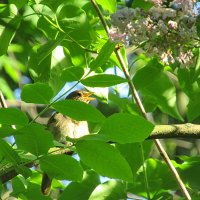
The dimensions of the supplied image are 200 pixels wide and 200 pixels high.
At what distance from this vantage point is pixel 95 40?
7.94ft

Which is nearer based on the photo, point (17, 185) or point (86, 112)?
point (86, 112)

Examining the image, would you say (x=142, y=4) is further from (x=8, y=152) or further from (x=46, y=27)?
(x=8, y=152)

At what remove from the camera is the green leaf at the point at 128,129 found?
1805 mm

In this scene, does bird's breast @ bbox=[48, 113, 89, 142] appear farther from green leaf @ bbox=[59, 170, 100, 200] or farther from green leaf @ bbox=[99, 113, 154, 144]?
green leaf @ bbox=[99, 113, 154, 144]

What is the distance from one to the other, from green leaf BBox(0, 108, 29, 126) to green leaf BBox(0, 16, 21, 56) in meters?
0.52

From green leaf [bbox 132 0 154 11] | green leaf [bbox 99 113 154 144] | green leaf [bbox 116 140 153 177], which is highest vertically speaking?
green leaf [bbox 132 0 154 11]

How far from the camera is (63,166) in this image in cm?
191

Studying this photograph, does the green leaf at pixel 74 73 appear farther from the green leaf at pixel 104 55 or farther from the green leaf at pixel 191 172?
the green leaf at pixel 191 172

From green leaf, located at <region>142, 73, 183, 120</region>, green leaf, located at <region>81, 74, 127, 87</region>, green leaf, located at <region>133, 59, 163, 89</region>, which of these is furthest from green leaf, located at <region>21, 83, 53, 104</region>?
green leaf, located at <region>142, 73, 183, 120</region>

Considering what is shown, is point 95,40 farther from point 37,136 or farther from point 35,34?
point 35,34

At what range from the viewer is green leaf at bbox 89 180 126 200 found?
2.32 metres

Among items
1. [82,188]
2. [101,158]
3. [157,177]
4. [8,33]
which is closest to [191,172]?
[157,177]

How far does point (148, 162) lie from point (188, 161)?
0.52 feet

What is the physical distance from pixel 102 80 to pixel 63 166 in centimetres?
29
